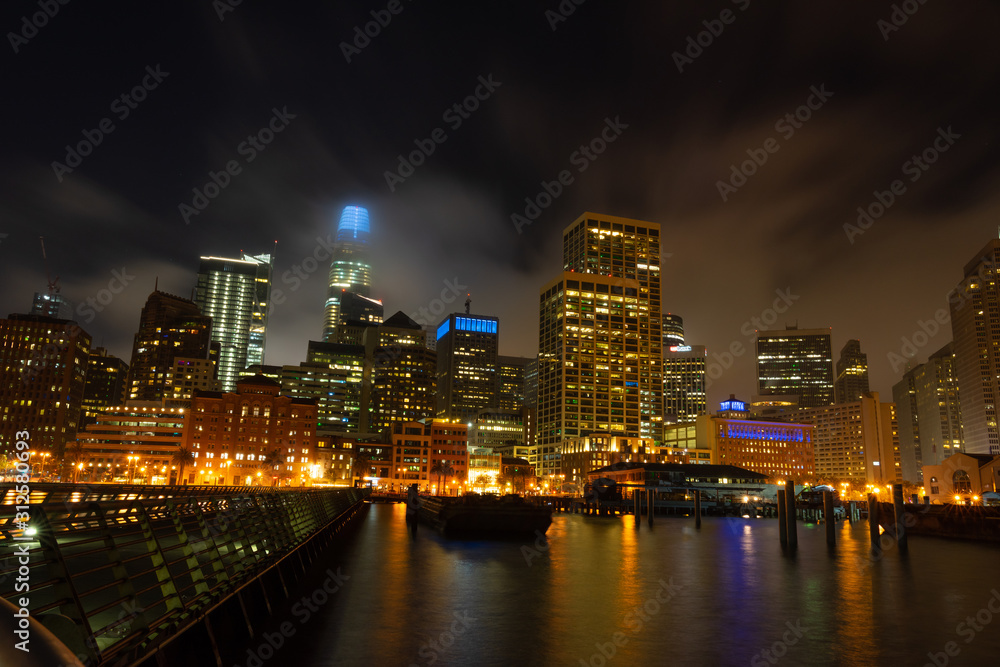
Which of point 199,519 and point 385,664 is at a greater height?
point 199,519

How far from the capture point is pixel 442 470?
18812 cm

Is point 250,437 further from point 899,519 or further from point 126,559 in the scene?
point 126,559

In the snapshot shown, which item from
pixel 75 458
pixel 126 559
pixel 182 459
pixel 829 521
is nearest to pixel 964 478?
pixel 829 521

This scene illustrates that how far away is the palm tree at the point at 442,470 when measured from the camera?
187 meters

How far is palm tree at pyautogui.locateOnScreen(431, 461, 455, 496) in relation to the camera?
18732 centimetres

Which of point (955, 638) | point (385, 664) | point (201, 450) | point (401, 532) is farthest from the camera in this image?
point (201, 450)

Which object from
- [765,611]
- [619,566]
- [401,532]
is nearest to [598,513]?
[401,532]

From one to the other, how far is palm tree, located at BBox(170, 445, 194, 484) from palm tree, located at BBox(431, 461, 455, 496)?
65663 mm

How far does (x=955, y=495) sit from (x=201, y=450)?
176003 millimetres

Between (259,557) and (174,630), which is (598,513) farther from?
(174,630)

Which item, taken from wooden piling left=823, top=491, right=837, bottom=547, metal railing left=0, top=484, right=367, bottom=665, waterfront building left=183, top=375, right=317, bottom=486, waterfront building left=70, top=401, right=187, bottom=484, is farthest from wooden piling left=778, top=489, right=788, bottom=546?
waterfront building left=70, top=401, right=187, bottom=484

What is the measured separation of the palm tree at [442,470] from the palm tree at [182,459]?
65.7 m

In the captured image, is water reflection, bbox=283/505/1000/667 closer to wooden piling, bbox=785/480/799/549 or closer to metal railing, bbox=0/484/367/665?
metal railing, bbox=0/484/367/665

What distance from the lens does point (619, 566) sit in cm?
4009
